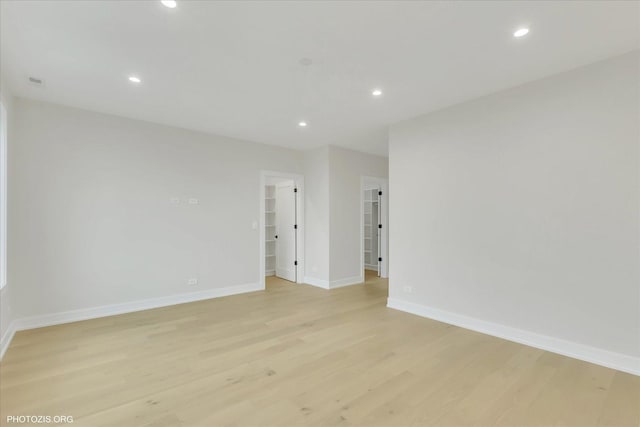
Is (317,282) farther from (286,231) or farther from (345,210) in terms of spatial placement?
(345,210)

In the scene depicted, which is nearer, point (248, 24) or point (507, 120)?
point (248, 24)

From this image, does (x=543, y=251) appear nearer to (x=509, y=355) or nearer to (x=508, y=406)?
(x=509, y=355)

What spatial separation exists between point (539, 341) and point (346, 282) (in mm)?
3337

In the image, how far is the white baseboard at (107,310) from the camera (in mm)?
3518

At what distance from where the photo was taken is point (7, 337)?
314 centimetres

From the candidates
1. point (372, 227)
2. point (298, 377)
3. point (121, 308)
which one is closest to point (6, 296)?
point (121, 308)

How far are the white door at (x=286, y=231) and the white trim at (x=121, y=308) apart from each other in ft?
3.84

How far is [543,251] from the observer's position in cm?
306

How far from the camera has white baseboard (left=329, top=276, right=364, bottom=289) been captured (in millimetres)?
5664

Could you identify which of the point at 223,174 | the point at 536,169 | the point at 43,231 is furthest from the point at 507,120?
the point at 43,231

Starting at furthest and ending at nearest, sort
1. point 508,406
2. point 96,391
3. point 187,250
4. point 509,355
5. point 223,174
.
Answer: point 223,174
point 187,250
point 509,355
point 96,391
point 508,406

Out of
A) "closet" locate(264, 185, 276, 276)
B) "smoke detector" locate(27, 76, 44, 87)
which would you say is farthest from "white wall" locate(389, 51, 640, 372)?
"smoke detector" locate(27, 76, 44, 87)

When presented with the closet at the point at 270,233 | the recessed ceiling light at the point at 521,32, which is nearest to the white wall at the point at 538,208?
the recessed ceiling light at the point at 521,32

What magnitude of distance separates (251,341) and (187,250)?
2248 millimetres
